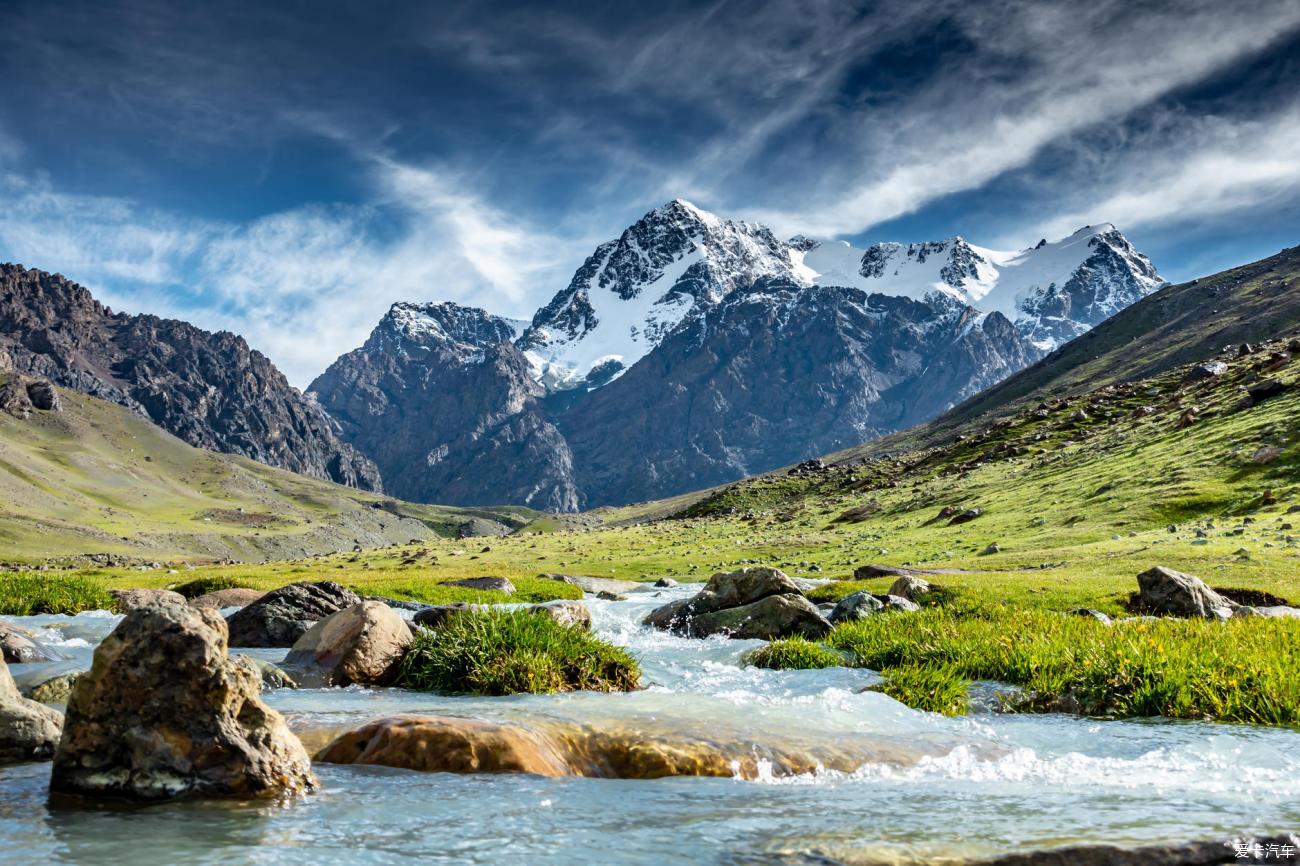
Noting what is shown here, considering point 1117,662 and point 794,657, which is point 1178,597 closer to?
point 1117,662

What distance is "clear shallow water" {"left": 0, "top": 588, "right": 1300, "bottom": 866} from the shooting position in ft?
22.4

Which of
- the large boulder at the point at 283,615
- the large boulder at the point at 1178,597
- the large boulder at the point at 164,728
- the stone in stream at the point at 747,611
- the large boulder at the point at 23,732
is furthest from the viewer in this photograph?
the stone in stream at the point at 747,611

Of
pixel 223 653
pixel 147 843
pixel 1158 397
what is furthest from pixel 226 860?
pixel 1158 397

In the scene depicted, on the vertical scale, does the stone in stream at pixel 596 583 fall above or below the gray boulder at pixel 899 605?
above

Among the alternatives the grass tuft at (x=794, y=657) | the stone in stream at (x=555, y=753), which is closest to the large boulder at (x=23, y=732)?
the stone in stream at (x=555, y=753)

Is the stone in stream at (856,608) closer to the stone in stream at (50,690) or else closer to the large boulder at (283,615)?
the large boulder at (283,615)

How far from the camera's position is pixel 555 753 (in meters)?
10.4

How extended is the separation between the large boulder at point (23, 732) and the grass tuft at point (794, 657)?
14785 millimetres

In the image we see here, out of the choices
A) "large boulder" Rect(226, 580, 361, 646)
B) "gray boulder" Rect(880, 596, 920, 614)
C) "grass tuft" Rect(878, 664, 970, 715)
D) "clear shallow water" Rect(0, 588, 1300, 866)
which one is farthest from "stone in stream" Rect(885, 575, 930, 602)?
"large boulder" Rect(226, 580, 361, 646)

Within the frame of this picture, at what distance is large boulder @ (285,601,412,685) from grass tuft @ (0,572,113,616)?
76.1ft

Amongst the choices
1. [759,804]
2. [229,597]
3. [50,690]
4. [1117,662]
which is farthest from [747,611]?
[229,597]

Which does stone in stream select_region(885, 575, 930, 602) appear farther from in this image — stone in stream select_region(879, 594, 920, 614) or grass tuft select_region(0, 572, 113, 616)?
grass tuft select_region(0, 572, 113, 616)

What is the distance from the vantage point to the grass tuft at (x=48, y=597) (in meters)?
35.7

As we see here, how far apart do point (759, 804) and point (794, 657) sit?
12.8 meters
